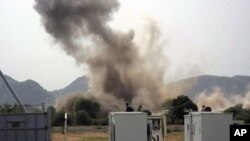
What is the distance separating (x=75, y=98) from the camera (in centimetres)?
Result: 9231

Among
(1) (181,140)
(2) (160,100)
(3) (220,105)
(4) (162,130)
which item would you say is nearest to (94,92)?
(2) (160,100)

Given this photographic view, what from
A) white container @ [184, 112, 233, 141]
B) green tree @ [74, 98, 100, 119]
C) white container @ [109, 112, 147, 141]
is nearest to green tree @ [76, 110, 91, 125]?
green tree @ [74, 98, 100, 119]

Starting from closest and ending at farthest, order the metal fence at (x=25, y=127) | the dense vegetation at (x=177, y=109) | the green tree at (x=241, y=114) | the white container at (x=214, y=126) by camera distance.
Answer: the metal fence at (x=25, y=127) < the white container at (x=214, y=126) < the green tree at (x=241, y=114) < the dense vegetation at (x=177, y=109)

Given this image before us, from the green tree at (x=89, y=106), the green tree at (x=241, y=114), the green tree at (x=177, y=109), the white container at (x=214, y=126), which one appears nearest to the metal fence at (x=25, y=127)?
the white container at (x=214, y=126)

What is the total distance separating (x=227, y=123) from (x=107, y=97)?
216 ft

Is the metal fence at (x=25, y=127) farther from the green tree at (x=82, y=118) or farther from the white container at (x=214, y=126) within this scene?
the green tree at (x=82, y=118)

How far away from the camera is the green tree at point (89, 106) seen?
82750 mm

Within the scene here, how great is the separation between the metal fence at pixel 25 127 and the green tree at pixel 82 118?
179 feet

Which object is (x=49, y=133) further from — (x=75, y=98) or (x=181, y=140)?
(x=75, y=98)

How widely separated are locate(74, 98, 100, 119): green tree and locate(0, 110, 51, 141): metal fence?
6153cm

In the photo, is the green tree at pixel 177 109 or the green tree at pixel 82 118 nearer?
the green tree at pixel 177 109

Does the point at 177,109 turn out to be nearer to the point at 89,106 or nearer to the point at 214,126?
the point at 89,106

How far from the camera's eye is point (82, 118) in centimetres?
7638

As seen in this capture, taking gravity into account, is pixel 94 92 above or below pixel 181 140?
above
